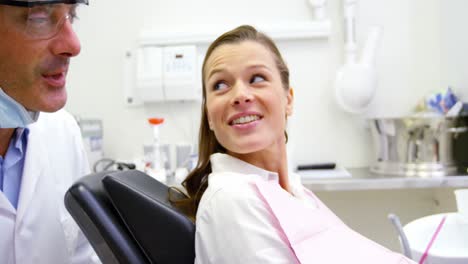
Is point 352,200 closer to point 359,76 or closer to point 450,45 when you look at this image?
point 359,76

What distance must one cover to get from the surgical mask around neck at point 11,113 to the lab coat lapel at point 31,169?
0.71 feet

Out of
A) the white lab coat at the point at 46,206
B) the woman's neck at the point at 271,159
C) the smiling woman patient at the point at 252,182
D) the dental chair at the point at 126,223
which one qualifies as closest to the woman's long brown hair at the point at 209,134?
the smiling woman patient at the point at 252,182

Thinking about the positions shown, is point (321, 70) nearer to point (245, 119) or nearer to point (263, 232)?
point (245, 119)

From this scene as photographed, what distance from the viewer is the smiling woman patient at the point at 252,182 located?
806mm

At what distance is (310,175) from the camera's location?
6.62ft

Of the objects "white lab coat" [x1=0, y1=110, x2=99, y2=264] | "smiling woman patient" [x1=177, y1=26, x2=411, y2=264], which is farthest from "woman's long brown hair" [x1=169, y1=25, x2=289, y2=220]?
"white lab coat" [x1=0, y1=110, x2=99, y2=264]

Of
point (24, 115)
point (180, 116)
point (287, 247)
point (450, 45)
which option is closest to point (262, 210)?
point (287, 247)

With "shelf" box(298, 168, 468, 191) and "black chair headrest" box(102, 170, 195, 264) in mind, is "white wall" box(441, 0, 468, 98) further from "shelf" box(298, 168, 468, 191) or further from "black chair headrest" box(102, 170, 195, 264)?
"black chair headrest" box(102, 170, 195, 264)

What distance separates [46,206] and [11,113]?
32cm

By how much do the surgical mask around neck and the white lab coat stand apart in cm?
21

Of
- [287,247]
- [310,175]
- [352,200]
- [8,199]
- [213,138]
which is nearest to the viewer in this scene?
[287,247]

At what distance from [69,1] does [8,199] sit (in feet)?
1.75

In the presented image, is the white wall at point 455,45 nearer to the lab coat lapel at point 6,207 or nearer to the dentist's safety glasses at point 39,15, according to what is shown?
the dentist's safety glasses at point 39,15

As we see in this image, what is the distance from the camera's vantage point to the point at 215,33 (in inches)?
89.7
